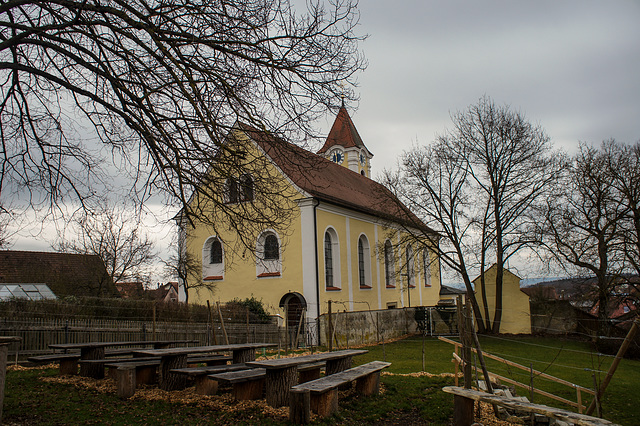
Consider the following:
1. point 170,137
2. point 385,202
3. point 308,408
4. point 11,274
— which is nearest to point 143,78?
point 170,137

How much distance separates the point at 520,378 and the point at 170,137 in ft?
29.7

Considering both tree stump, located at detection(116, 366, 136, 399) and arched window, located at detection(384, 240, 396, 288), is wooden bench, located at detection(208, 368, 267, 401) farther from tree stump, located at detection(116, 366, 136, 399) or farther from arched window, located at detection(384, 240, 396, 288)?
arched window, located at detection(384, 240, 396, 288)

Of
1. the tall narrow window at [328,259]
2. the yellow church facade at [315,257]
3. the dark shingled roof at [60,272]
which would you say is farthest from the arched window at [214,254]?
the tall narrow window at [328,259]

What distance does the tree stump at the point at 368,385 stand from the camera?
778 centimetres

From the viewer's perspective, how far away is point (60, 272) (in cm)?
2559

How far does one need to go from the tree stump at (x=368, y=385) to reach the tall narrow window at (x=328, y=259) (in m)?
14.2

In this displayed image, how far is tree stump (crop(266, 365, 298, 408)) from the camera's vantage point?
260 inches

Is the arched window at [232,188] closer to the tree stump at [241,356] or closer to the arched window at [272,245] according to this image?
the tree stump at [241,356]

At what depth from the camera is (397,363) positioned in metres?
13.2

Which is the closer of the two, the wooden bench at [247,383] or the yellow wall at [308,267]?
the wooden bench at [247,383]

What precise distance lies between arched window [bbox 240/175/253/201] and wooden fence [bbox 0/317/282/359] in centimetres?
535

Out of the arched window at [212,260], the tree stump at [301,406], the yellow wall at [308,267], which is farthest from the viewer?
the arched window at [212,260]

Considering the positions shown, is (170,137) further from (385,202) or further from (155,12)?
(385,202)

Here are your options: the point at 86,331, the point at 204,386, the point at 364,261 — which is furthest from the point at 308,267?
the point at 204,386
